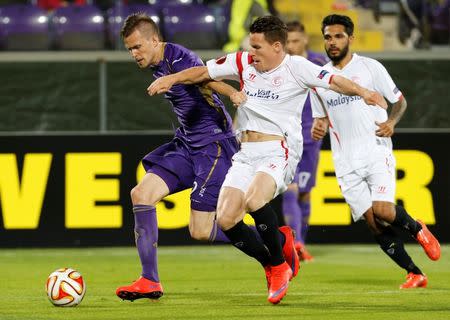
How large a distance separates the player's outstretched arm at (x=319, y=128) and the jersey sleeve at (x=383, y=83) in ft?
1.59

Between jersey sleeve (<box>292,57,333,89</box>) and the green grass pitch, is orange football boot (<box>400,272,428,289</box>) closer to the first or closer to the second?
the green grass pitch

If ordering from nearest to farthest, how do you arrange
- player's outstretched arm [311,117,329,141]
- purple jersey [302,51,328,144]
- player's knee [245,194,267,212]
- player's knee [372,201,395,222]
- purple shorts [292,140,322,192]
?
player's knee [245,194,267,212], player's knee [372,201,395,222], player's outstretched arm [311,117,329,141], purple jersey [302,51,328,144], purple shorts [292,140,322,192]

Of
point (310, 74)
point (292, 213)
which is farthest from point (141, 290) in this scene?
point (292, 213)

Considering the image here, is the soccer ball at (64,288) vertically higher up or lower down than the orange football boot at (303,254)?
higher up

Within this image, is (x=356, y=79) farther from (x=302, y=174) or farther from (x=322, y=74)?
(x=302, y=174)

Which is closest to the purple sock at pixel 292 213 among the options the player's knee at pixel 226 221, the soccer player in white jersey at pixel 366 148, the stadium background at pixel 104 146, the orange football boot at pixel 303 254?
the orange football boot at pixel 303 254

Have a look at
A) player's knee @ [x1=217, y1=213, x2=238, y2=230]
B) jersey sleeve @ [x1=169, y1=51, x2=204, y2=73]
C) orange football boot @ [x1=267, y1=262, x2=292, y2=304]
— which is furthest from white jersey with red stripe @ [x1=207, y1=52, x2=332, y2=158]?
orange football boot @ [x1=267, y1=262, x2=292, y2=304]

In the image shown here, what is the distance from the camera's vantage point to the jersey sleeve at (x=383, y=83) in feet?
29.2

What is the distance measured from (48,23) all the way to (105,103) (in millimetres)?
2477

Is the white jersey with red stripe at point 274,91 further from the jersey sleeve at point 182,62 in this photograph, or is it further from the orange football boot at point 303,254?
the orange football boot at point 303,254

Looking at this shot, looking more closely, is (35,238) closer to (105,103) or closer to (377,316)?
(105,103)

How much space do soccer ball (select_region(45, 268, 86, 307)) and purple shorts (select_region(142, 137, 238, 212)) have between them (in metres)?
1.02

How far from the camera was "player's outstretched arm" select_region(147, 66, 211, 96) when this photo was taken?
7510 mm

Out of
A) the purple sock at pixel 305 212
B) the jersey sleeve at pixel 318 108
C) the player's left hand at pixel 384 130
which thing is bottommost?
the purple sock at pixel 305 212
